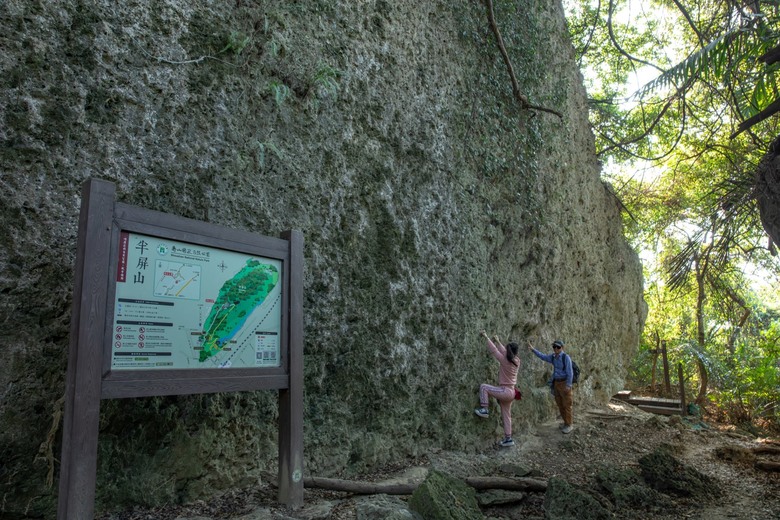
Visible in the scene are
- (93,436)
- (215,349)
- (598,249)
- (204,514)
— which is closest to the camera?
(93,436)

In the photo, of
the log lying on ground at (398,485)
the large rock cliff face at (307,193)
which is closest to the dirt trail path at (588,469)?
the log lying on ground at (398,485)

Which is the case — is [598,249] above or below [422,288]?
above

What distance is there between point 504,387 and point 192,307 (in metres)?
4.47

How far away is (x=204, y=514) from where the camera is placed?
136 inches

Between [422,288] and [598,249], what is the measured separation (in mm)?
6423

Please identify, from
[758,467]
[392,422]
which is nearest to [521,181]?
[392,422]

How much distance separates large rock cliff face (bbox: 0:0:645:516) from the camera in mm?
3191

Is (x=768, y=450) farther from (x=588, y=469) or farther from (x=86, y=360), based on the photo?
(x=86, y=360)

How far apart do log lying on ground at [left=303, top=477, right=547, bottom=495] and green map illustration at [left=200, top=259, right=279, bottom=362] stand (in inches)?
53.9

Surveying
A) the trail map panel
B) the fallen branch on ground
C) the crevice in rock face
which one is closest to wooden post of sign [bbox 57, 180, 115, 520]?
the trail map panel

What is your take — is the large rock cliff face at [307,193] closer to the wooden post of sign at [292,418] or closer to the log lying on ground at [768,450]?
the wooden post of sign at [292,418]

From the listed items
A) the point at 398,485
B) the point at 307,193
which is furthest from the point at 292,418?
the point at 307,193

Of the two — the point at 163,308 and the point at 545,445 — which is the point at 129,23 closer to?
the point at 163,308

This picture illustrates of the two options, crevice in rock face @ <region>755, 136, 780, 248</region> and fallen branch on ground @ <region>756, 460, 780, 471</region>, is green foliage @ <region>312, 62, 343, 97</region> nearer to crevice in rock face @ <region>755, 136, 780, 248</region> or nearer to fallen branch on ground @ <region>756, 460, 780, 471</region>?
crevice in rock face @ <region>755, 136, 780, 248</region>
